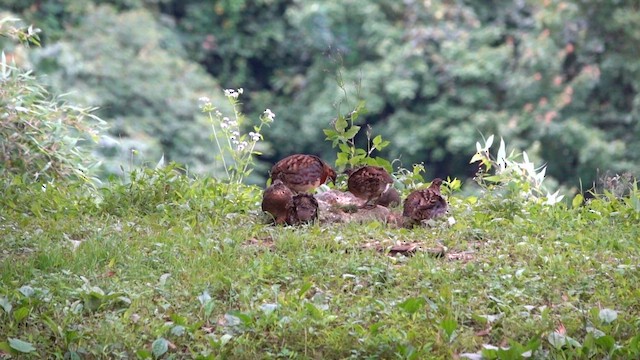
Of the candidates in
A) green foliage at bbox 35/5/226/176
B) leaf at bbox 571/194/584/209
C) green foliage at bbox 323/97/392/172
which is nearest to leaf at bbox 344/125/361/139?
green foliage at bbox 323/97/392/172

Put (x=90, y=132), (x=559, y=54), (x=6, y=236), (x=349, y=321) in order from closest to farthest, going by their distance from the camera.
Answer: (x=349, y=321), (x=6, y=236), (x=90, y=132), (x=559, y=54)

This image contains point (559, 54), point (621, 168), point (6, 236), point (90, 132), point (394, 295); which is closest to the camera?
point (394, 295)

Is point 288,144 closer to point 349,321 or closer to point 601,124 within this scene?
point 601,124

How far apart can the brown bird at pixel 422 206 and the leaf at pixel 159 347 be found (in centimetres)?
163

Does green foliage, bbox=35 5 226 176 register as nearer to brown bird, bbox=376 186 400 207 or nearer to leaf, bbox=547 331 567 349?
brown bird, bbox=376 186 400 207

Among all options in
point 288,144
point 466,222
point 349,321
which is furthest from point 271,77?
point 349,321

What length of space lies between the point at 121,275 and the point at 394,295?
38.9 inches

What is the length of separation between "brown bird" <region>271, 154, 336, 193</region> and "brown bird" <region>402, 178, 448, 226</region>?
48 centimetres

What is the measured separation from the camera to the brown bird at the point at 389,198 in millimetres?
4520

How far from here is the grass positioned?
3004mm

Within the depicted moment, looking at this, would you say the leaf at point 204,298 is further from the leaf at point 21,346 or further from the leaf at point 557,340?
the leaf at point 557,340

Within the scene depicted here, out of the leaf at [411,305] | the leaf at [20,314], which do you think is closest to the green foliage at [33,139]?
the leaf at [20,314]

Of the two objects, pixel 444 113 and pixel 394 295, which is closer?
pixel 394 295

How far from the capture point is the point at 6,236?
13.3 feet
